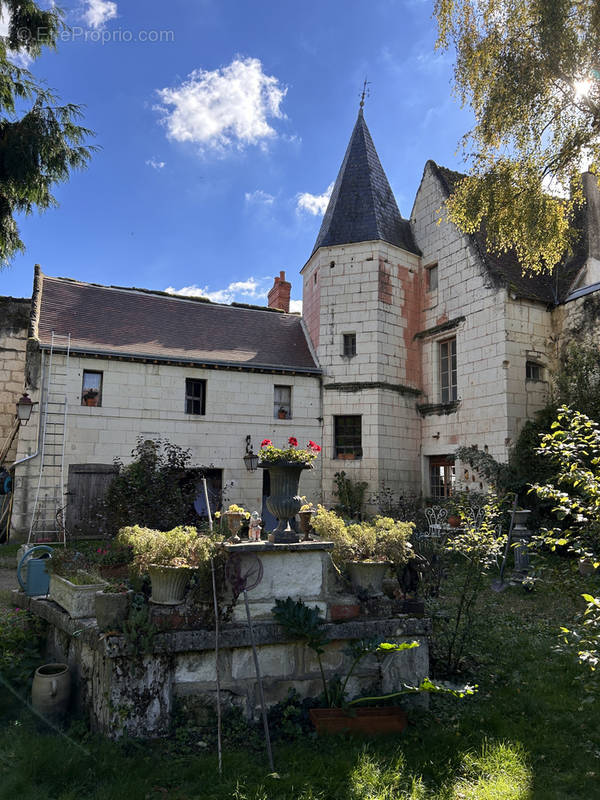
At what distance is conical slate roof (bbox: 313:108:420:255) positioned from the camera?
50.0ft

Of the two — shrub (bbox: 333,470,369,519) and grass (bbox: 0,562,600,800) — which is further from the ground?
shrub (bbox: 333,470,369,519)

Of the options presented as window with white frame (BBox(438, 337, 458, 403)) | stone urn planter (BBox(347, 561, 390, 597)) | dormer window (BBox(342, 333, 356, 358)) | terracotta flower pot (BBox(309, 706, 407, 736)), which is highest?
dormer window (BBox(342, 333, 356, 358))

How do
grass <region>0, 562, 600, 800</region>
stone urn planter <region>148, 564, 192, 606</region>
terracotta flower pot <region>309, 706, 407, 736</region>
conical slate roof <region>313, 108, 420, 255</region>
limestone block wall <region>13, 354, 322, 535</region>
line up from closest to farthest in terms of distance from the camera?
grass <region>0, 562, 600, 800</region> → terracotta flower pot <region>309, 706, 407, 736</region> → stone urn planter <region>148, 564, 192, 606</region> → limestone block wall <region>13, 354, 322, 535</region> → conical slate roof <region>313, 108, 420, 255</region>

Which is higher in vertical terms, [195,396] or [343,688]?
[195,396]

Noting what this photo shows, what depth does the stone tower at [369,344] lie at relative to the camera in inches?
561

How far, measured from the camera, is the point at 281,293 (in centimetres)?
1914

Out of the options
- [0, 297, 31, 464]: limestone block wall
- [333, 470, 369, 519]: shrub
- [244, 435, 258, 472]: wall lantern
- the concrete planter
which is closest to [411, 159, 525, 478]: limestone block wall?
[333, 470, 369, 519]: shrub

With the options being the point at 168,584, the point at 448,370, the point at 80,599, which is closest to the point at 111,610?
the point at 168,584

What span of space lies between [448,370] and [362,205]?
555cm

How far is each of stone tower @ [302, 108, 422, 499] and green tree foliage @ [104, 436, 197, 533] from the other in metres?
4.36

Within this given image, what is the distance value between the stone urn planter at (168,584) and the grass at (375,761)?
0.90m

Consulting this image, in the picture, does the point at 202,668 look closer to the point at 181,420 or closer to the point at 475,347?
the point at 181,420

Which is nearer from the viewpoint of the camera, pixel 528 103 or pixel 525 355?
pixel 528 103

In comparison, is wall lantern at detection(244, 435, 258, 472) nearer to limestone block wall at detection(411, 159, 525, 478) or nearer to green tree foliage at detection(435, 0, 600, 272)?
limestone block wall at detection(411, 159, 525, 478)
